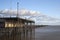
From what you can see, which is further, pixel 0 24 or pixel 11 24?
pixel 11 24

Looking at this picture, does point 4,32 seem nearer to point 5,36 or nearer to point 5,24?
point 5,36

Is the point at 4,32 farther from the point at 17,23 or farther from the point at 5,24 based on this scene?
the point at 17,23

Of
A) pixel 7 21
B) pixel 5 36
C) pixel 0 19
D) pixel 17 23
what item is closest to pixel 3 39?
pixel 5 36

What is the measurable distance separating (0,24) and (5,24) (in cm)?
151

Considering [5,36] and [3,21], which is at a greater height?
[3,21]

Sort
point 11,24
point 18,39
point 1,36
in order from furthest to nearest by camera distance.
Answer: point 11,24 < point 18,39 < point 1,36

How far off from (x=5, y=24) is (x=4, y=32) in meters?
14.2

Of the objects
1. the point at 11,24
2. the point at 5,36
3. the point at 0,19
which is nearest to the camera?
the point at 5,36

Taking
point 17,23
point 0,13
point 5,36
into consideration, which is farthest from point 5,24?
point 5,36

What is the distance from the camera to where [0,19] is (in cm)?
3941

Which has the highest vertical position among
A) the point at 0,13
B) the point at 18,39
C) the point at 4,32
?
the point at 0,13

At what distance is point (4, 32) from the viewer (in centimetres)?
2678

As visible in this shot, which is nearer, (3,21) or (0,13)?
(3,21)

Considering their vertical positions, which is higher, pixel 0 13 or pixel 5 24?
pixel 0 13
